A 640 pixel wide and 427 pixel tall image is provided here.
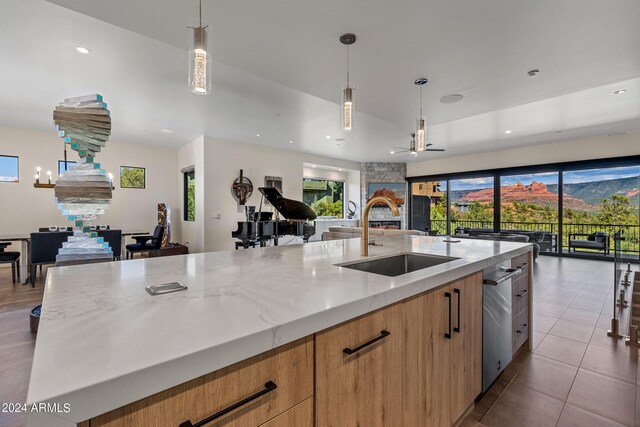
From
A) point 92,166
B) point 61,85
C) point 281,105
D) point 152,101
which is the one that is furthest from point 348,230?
point 61,85

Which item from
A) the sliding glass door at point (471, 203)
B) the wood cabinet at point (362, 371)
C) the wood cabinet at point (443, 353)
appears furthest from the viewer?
the sliding glass door at point (471, 203)

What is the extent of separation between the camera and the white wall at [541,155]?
21.0 feet

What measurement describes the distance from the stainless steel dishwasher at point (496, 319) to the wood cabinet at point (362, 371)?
2.93 feet

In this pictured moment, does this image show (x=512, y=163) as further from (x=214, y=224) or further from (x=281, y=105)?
(x=214, y=224)

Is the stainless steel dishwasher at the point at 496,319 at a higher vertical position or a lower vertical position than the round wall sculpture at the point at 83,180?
lower

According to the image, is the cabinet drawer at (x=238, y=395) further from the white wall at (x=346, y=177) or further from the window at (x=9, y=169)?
the white wall at (x=346, y=177)

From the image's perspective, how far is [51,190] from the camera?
6.18m

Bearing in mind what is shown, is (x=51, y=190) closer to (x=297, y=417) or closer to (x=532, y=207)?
(x=297, y=417)

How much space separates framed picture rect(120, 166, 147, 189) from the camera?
6.98 metres

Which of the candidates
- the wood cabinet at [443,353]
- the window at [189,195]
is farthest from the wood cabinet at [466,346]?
the window at [189,195]

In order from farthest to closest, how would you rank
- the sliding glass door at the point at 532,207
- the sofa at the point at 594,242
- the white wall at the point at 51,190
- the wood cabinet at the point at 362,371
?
the sliding glass door at the point at 532,207 < the sofa at the point at 594,242 < the white wall at the point at 51,190 < the wood cabinet at the point at 362,371

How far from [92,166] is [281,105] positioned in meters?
2.87

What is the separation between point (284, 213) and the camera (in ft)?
10.3

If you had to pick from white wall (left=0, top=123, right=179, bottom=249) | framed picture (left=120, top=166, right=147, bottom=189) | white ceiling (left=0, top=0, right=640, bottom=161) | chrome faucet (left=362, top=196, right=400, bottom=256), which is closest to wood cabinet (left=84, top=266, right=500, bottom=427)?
chrome faucet (left=362, top=196, right=400, bottom=256)
